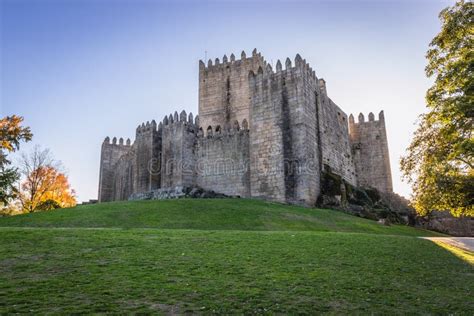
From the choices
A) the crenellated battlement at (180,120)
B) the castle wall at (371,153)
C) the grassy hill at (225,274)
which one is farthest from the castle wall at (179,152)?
Result: the grassy hill at (225,274)

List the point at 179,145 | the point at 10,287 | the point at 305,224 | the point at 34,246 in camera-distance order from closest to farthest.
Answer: the point at 10,287
the point at 34,246
the point at 305,224
the point at 179,145

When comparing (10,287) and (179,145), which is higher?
(179,145)

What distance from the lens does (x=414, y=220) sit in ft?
101

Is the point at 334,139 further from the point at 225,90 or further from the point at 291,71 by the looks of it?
the point at 225,90

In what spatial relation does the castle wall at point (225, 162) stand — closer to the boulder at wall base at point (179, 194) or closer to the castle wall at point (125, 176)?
the boulder at wall base at point (179, 194)

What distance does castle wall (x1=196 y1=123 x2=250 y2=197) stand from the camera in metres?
30.9

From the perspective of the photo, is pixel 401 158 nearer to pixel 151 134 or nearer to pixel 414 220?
pixel 414 220

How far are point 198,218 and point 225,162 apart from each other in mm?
12111

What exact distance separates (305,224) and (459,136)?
25.6ft

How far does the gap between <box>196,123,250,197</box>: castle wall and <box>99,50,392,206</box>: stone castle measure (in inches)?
3.0

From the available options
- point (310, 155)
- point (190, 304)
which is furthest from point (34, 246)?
point (310, 155)

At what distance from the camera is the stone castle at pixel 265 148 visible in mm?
28562

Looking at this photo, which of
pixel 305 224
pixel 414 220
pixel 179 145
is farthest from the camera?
pixel 179 145

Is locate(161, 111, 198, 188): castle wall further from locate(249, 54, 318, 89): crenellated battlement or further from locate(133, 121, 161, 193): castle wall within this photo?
locate(249, 54, 318, 89): crenellated battlement
